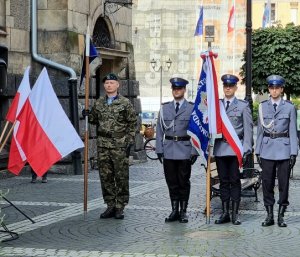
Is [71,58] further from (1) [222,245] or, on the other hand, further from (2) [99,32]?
(1) [222,245]

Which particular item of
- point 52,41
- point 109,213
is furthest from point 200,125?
point 52,41

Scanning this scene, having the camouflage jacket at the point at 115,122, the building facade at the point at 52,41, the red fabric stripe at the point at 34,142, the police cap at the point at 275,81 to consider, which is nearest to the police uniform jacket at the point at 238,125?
the police cap at the point at 275,81

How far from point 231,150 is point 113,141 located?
1557 millimetres

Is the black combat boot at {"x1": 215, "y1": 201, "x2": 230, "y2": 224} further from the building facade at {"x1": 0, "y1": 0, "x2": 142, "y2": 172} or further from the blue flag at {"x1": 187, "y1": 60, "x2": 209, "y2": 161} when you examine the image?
the building facade at {"x1": 0, "y1": 0, "x2": 142, "y2": 172}

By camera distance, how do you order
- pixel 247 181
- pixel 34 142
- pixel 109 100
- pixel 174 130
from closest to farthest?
pixel 34 142
pixel 174 130
pixel 109 100
pixel 247 181

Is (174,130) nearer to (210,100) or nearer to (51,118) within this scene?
(210,100)

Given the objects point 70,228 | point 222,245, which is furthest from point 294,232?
point 70,228

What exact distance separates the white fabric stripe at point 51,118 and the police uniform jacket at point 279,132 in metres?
2.28

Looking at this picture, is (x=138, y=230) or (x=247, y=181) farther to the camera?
(x=247, y=181)

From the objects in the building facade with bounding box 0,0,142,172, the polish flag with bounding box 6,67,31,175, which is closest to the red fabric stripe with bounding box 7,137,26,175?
the polish flag with bounding box 6,67,31,175

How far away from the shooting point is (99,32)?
19094 millimetres

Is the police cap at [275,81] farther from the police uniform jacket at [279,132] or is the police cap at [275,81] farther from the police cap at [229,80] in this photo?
the police cap at [229,80]

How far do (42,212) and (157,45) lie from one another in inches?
2116

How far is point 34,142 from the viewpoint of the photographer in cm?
880
